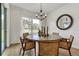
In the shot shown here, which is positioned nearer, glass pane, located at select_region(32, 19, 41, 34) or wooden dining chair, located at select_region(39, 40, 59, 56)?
wooden dining chair, located at select_region(39, 40, 59, 56)

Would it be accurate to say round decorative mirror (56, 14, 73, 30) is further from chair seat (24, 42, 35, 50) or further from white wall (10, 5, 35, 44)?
chair seat (24, 42, 35, 50)

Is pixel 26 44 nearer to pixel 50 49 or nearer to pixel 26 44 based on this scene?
pixel 26 44

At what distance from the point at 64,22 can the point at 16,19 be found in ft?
5.99

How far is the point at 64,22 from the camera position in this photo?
4.41 m

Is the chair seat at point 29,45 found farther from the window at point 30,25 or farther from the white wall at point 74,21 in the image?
the white wall at point 74,21

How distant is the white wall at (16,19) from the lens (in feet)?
13.4

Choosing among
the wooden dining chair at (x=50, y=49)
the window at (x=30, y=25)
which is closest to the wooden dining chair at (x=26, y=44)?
the window at (x=30, y=25)

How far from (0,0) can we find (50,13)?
3.10 metres

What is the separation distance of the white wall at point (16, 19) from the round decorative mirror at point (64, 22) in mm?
985

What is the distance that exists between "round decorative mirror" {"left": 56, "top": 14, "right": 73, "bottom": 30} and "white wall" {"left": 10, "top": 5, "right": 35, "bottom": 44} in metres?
0.98

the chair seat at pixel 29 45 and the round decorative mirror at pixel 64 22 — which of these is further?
the round decorative mirror at pixel 64 22

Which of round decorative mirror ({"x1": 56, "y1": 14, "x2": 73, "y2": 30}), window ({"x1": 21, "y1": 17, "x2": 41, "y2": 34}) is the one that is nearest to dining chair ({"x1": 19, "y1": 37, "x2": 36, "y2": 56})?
window ({"x1": 21, "y1": 17, "x2": 41, "y2": 34})

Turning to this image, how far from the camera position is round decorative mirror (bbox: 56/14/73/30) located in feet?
13.9

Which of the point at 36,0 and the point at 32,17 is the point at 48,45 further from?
the point at 32,17
